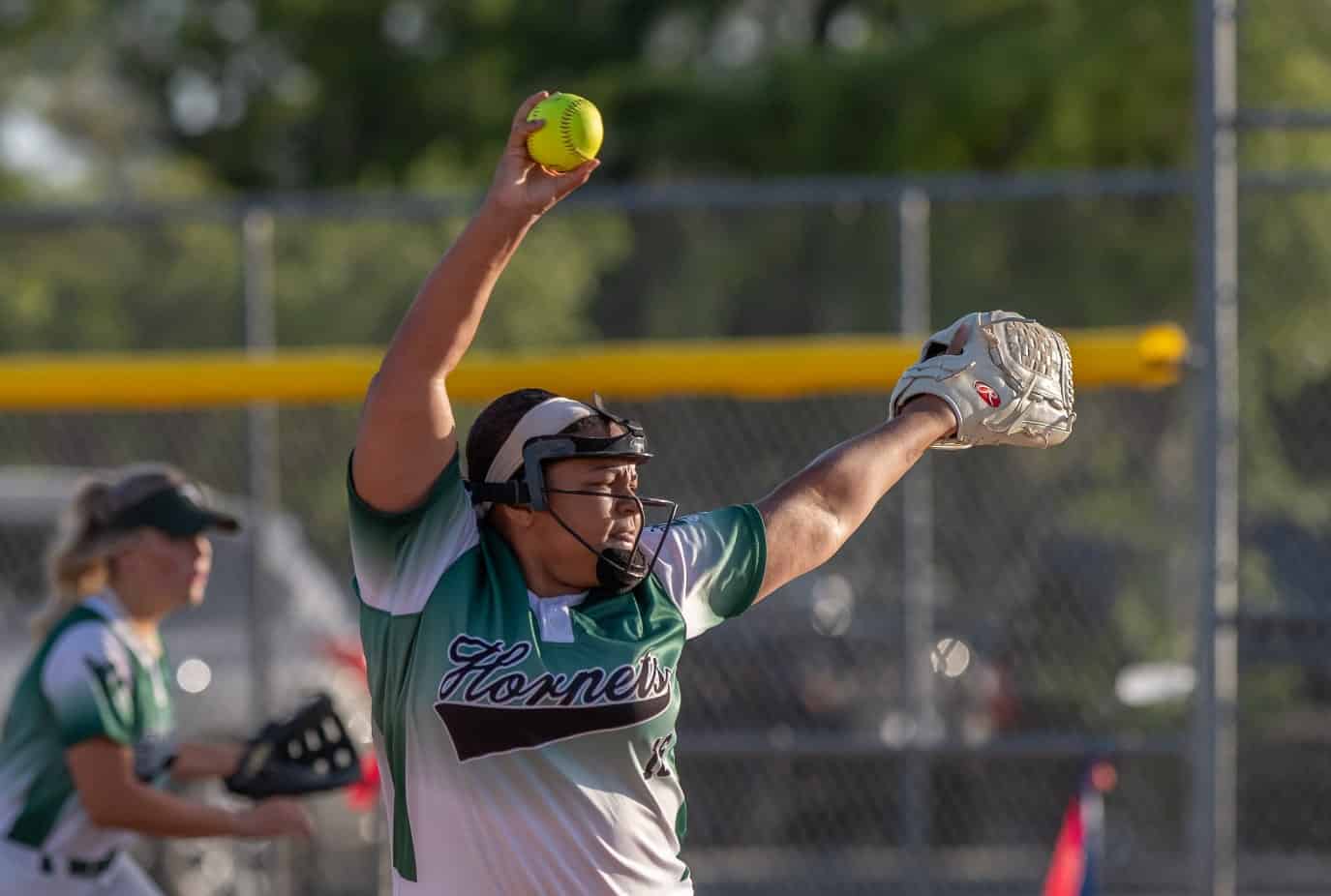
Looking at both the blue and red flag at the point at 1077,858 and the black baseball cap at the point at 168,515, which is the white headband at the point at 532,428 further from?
the blue and red flag at the point at 1077,858

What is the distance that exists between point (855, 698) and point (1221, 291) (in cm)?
284

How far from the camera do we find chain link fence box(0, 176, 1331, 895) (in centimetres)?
769

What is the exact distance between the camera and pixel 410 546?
3418mm

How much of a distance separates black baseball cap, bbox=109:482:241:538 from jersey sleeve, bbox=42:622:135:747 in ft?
1.04

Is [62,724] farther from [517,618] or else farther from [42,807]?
[517,618]

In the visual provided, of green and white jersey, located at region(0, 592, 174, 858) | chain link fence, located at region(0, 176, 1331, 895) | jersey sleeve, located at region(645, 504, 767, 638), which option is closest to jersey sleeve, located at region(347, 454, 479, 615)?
jersey sleeve, located at region(645, 504, 767, 638)

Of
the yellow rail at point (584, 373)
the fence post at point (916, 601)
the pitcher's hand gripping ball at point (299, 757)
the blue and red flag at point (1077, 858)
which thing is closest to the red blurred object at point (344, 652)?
the yellow rail at point (584, 373)

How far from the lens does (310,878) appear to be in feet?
27.4

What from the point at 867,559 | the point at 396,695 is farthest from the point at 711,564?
the point at 867,559

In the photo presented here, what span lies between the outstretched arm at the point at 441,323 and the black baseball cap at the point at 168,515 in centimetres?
239

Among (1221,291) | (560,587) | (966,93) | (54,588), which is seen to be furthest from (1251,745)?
(966,93)

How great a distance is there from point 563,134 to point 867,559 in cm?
562

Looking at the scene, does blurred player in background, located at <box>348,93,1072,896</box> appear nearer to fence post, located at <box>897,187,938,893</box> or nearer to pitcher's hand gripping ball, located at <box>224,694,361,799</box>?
pitcher's hand gripping ball, located at <box>224,694,361,799</box>

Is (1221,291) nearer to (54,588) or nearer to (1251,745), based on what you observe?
(1251,745)
